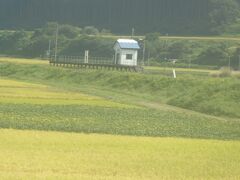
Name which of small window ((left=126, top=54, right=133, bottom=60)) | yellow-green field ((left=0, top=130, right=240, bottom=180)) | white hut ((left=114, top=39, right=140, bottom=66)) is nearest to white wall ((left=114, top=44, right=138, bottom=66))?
white hut ((left=114, top=39, right=140, bottom=66))

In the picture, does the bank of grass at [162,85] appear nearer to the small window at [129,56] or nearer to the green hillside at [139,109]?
the green hillside at [139,109]

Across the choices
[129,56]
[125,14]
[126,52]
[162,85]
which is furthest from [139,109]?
[125,14]

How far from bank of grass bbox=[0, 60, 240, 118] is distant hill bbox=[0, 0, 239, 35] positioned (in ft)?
162

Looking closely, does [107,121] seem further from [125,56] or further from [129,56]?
[129,56]

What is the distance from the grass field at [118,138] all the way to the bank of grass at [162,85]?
0.43 feet

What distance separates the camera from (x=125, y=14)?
128125 mm

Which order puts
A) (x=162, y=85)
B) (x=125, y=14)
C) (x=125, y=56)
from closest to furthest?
(x=162, y=85)
(x=125, y=56)
(x=125, y=14)

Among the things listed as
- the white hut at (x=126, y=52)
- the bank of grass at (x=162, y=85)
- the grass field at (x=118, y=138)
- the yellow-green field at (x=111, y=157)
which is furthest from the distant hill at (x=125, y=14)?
the yellow-green field at (x=111, y=157)

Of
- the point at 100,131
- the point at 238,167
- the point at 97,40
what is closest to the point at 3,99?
the point at 100,131

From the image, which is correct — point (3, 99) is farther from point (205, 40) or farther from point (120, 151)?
point (205, 40)

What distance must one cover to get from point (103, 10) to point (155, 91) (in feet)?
293

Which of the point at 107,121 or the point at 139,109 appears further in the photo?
the point at 139,109

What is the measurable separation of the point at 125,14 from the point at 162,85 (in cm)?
8464

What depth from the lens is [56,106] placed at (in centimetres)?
2969
